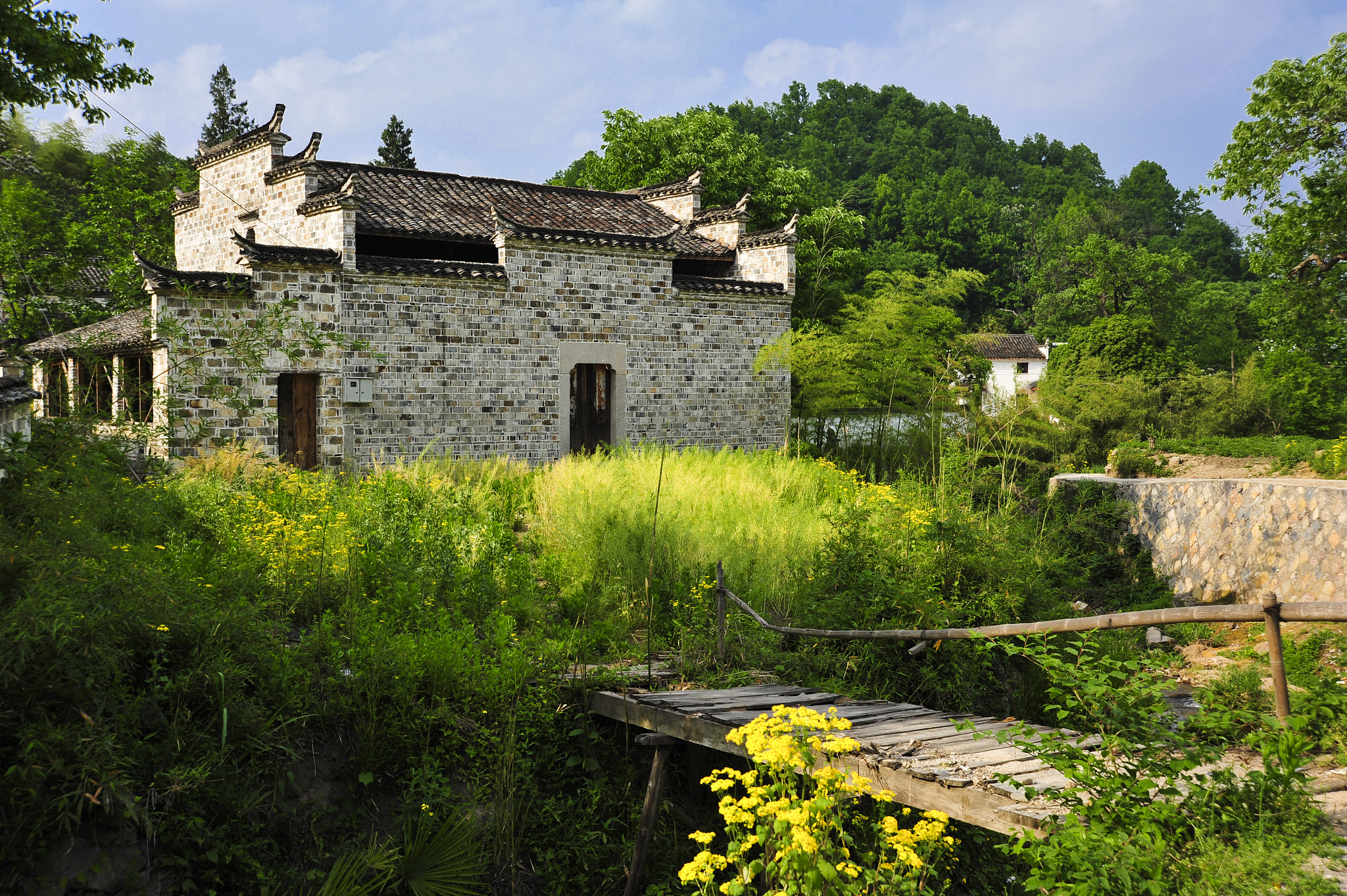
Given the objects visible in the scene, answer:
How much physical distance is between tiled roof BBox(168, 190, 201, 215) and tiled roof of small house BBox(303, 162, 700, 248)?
4397mm

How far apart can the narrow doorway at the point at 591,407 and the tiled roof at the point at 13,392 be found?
9712mm

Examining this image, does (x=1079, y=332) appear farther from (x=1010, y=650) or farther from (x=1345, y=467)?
(x=1010, y=650)

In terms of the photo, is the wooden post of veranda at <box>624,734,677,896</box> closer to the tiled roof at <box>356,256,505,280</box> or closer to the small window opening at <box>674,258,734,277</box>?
the tiled roof at <box>356,256,505,280</box>

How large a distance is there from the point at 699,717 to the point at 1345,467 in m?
12.2

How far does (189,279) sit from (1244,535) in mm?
12778

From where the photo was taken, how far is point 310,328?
7055 millimetres


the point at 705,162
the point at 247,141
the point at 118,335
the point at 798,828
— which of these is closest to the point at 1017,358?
the point at 705,162

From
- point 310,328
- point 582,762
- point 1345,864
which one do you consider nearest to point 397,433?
point 310,328

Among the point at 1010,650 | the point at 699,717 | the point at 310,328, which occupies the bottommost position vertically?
the point at 699,717

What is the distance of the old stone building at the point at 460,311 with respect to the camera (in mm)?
12266

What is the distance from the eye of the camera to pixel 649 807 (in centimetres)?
501

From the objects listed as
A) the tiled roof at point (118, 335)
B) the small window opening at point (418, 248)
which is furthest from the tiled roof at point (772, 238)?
the tiled roof at point (118, 335)

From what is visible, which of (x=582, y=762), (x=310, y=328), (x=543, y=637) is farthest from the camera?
(x=310, y=328)

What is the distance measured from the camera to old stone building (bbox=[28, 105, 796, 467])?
12.3 metres
